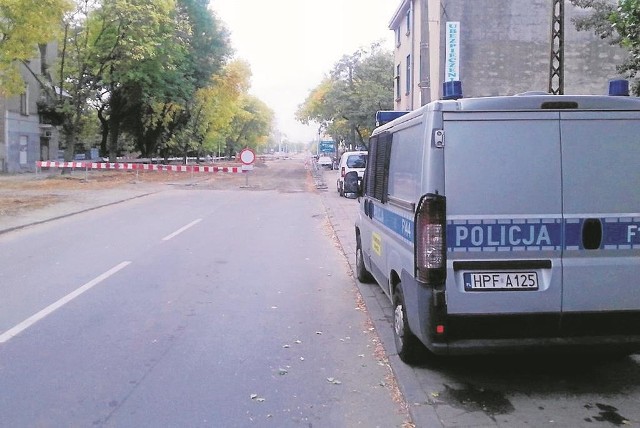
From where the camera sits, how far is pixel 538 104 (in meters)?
4.49

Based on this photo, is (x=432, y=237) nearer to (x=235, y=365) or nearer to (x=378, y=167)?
(x=235, y=365)

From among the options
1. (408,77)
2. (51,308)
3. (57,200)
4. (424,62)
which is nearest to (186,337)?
(51,308)

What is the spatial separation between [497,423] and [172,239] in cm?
965

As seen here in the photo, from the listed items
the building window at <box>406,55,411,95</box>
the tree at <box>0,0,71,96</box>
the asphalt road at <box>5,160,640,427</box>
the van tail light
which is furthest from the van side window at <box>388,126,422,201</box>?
the building window at <box>406,55,411,95</box>

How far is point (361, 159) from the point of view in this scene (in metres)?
25.5

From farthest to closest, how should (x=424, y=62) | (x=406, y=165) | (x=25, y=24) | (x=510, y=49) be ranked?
(x=510, y=49)
(x=25, y=24)
(x=424, y=62)
(x=406, y=165)

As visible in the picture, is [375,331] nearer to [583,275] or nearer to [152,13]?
[583,275]

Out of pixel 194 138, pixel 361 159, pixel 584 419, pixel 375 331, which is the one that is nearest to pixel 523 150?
pixel 584 419

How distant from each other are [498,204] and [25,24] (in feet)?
90.5

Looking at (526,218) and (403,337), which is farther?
(403,337)

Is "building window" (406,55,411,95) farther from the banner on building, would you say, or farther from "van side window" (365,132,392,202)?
"van side window" (365,132,392,202)

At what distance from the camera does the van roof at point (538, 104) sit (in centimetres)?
448

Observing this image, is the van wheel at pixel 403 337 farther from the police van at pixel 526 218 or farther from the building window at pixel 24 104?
the building window at pixel 24 104

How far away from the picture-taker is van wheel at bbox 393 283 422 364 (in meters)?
5.27
